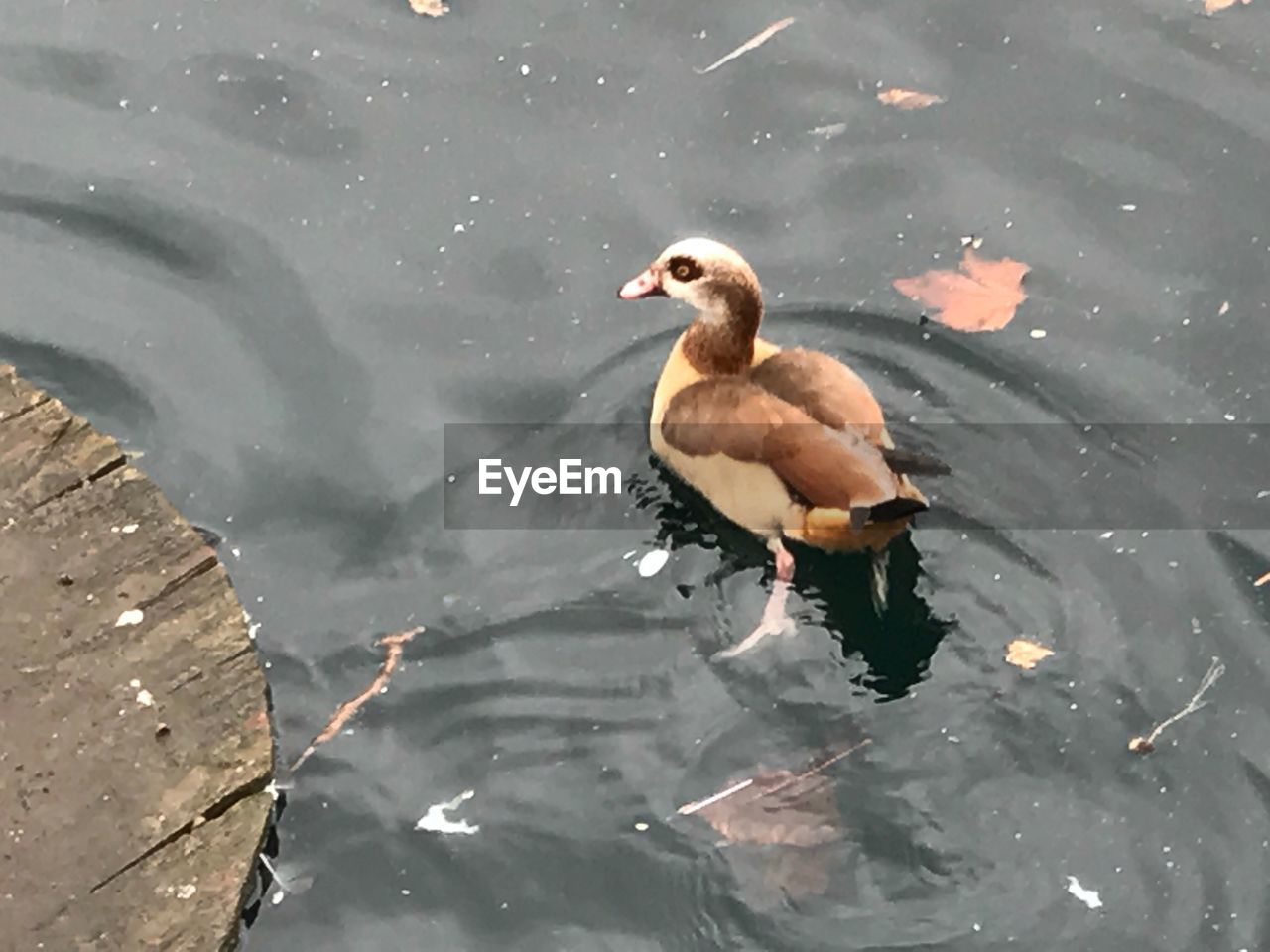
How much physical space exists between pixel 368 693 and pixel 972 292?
231cm

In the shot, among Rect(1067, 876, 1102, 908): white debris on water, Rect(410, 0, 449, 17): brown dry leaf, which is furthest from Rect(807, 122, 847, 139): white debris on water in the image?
Rect(1067, 876, 1102, 908): white debris on water

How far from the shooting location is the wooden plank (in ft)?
10.8

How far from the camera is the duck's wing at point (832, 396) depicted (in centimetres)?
414

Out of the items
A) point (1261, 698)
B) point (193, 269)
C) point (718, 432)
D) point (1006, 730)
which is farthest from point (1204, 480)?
point (193, 269)

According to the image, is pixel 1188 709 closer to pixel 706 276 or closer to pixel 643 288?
pixel 706 276

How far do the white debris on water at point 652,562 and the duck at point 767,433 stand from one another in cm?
22

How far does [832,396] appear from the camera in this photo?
4.27m

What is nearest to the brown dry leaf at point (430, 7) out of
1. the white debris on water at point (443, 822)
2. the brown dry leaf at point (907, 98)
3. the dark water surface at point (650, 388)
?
the dark water surface at point (650, 388)

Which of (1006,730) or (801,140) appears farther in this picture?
(801,140)

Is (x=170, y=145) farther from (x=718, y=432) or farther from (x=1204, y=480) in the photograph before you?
(x=1204, y=480)

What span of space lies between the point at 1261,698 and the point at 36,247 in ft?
12.9

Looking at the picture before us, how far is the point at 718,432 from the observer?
433cm

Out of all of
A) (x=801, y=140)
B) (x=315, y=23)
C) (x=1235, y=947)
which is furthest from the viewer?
(x=315, y=23)

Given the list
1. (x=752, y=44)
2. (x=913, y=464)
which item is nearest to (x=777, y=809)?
(x=913, y=464)
